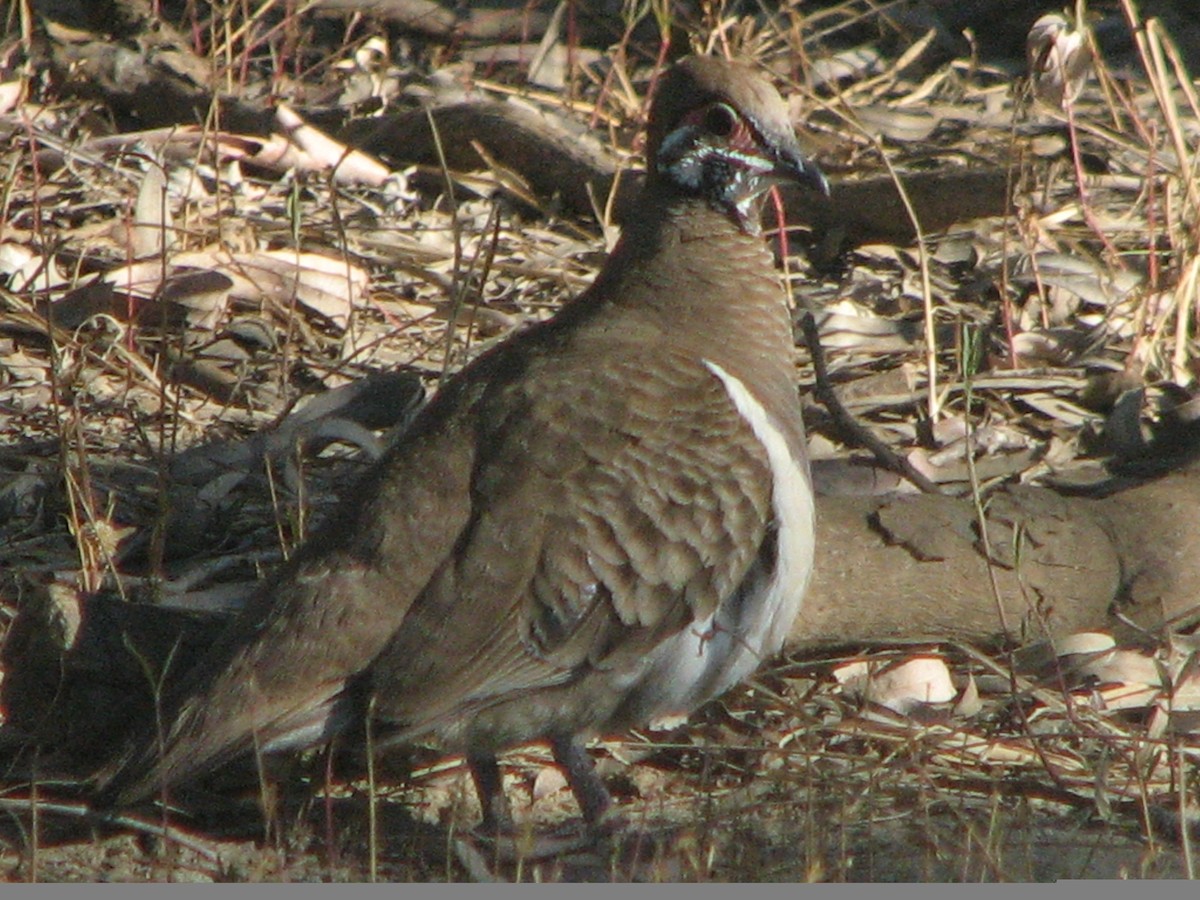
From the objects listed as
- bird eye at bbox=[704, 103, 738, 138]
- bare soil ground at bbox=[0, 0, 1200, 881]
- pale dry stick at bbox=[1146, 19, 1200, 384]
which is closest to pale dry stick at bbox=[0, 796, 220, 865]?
bare soil ground at bbox=[0, 0, 1200, 881]

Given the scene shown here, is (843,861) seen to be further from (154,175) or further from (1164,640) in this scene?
(154,175)

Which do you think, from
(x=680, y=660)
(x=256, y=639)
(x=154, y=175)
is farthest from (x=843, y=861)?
(x=154, y=175)

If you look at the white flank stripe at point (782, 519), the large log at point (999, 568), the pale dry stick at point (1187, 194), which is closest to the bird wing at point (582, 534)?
the white flank stripe at point (782, 519)

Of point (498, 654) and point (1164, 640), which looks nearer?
point (498, 654)

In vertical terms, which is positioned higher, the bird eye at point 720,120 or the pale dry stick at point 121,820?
the bird eye at point 720,120

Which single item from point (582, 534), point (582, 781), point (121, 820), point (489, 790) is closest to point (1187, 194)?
point (582, 534)

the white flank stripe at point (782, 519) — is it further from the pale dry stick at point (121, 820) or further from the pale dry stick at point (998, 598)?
the pale dry stick at point (121, 820)

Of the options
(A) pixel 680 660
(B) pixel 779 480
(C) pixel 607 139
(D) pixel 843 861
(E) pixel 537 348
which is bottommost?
(D) pixel 843 861

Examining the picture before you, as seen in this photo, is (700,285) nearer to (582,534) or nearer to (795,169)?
(795,169)
